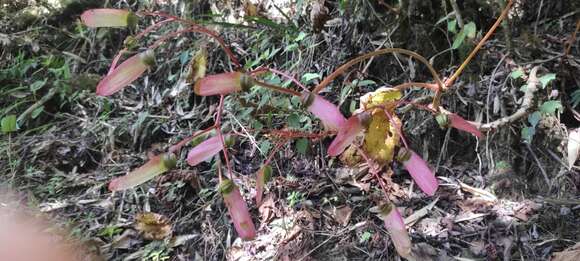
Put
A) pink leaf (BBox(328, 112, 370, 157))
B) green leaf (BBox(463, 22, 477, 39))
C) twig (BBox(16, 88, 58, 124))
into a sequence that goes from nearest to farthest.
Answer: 1. pink leaf (BBox(328, 112, 370, 157))
2. green leaf (BBox(463, 22, 477, 39))
3. twig (BBox(16, 88, 58, 124))

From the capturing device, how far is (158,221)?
6.79 feet

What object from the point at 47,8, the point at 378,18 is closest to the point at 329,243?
the point at 378,18

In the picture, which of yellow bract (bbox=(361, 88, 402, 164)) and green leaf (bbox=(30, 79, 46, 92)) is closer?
yellow bract (bbox=(361, 88, 402, 164))

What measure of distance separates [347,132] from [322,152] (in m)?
0.89

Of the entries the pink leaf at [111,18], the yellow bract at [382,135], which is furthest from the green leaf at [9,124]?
the yellow bract at [382,135]

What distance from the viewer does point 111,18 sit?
1.33 meters

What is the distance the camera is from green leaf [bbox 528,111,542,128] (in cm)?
180

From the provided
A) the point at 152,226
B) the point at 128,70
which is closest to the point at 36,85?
the point at 152,226

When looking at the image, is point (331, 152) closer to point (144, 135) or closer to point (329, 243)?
point (329, 243)

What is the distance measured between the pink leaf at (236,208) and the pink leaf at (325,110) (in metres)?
0.25

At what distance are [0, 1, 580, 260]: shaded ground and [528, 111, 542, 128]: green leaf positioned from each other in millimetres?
47

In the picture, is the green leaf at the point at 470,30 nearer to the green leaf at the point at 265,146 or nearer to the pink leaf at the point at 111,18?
the green leaf at the point at 265,146

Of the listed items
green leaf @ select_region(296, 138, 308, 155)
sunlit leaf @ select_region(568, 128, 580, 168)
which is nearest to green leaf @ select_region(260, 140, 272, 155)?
green leaf @ select_region(296, 138, 308, 155)

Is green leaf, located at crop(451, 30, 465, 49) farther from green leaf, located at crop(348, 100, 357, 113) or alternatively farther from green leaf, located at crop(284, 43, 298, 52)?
green leaf, located at crop(284, 43, 298, 52)
